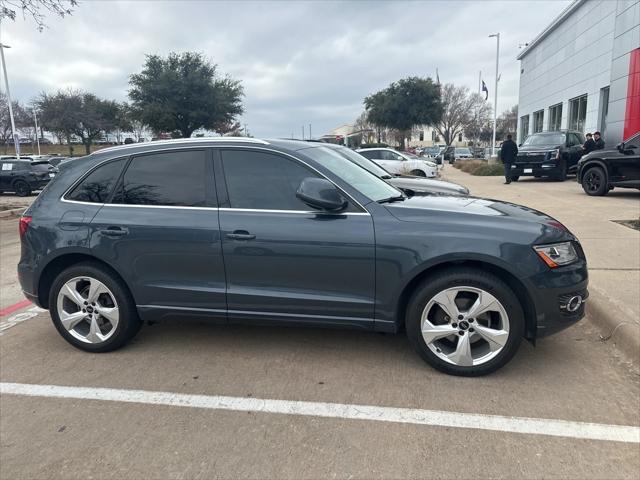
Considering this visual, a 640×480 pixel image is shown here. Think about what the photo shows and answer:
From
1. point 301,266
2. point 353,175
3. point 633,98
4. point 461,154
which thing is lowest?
point 461,154

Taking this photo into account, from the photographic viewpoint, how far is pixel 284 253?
3.57 m

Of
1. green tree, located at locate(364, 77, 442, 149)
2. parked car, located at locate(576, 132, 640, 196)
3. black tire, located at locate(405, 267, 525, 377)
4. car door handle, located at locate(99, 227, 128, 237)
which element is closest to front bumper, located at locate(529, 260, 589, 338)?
black tire, located at locate(405, 267, 525, 377)

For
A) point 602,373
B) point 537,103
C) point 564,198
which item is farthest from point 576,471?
point 537,103

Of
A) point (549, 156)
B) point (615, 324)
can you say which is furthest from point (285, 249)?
point (549, 156)

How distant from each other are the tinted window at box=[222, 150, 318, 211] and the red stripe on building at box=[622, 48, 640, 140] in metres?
18.2

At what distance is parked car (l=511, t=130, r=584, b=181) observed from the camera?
56.2ft

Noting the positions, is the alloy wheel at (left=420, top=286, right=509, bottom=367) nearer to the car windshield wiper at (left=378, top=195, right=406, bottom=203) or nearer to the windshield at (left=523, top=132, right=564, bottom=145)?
the car windshield wiper at (left=378, top=195, right=406, bottom=203)

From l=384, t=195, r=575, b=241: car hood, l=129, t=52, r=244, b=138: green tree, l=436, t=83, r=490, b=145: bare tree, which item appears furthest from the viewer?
l=436, t=83, r=490, b=145: bare tree

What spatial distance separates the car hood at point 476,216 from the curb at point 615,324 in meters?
1.02

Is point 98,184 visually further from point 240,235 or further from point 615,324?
point 615,324

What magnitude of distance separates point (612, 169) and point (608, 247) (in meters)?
6.40

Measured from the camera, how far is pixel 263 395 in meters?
3.37

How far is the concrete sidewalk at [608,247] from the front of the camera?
4.14 m

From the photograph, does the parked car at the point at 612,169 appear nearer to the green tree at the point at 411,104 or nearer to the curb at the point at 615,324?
the curb at the point at 615,324
